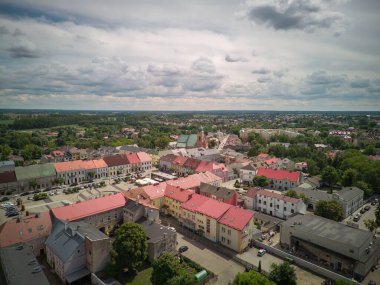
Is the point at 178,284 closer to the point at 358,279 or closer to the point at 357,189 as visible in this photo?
the point at 358,279

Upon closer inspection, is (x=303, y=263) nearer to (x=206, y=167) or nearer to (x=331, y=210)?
(x=331, y=210)

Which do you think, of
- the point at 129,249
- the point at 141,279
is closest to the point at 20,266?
the point at 129,249

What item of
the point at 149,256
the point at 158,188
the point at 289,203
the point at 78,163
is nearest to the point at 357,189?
the point at 289,203

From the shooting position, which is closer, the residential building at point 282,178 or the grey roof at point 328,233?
the grey roof at point 328,233

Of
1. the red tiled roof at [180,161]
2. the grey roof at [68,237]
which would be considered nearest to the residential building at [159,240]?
the grey roof at [68,237]

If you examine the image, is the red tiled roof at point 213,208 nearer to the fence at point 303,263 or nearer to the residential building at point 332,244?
the fence at point 303,263

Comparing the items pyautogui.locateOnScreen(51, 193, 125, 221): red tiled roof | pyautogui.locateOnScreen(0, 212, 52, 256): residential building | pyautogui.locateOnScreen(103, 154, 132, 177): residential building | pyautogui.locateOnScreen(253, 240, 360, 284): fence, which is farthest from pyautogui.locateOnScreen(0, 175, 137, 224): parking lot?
pyautogui.locateOnScreen(253, 240, 360, 284): fence

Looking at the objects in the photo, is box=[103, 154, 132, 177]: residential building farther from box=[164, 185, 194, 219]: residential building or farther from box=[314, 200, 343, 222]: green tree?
box=[314, 200, 343, 222]: green tree

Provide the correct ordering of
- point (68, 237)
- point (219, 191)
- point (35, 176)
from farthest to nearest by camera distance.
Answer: point (35, 176)
point (219, 191)
point (68, 237)
